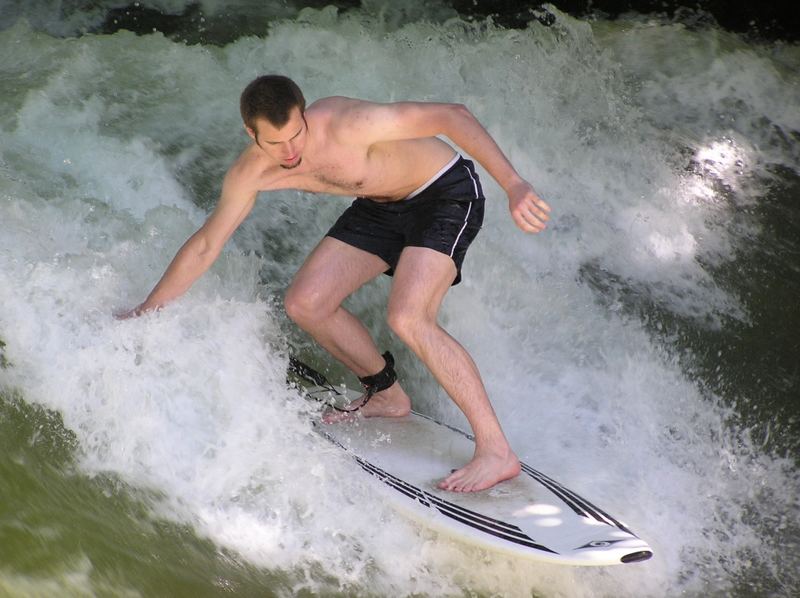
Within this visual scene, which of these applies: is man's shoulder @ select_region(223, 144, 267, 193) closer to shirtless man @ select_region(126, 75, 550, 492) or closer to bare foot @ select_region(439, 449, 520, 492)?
shirtless man @ select_region(126, 75, 550, 492)

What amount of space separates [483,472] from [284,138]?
1.36 metres

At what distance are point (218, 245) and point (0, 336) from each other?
0.85m

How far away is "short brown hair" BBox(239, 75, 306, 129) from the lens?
3107 millimetres

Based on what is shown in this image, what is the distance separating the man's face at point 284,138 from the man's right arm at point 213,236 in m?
0.22

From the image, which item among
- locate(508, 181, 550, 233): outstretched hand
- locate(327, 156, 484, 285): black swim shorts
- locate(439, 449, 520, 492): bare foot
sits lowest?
locate(439, 449, 520, 492): bare foot

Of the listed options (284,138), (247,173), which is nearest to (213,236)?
(247,173)

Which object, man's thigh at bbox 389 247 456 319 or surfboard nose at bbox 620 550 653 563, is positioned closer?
surfboard nose at bbox 620 550 653 563

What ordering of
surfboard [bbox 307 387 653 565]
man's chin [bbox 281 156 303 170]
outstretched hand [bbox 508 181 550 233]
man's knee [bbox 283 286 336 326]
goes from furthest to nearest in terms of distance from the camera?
man's knee [bbox 283 286 336 326], man's chin [bbox 281 156 303 170], surfboard [bbox 307 387 653 565], outstretched hand [bbox 508 181 550 233]

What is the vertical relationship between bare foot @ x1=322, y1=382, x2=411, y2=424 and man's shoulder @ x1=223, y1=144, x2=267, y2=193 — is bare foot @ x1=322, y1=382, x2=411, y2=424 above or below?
below

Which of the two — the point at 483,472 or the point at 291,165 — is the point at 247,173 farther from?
the point at 483,472

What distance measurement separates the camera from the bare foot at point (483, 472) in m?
3.55

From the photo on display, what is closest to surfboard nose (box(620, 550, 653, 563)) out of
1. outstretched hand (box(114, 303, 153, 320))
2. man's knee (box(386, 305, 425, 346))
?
man's knee (box(386, 305, 425, 346))

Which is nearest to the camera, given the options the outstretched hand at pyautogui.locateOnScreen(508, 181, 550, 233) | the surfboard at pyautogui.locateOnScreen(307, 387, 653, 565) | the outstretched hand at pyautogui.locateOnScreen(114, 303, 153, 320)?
the outstretched hand at pyautogui.locateOnScreen(508, 181, 550, 233)

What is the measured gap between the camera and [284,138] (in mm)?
3227
